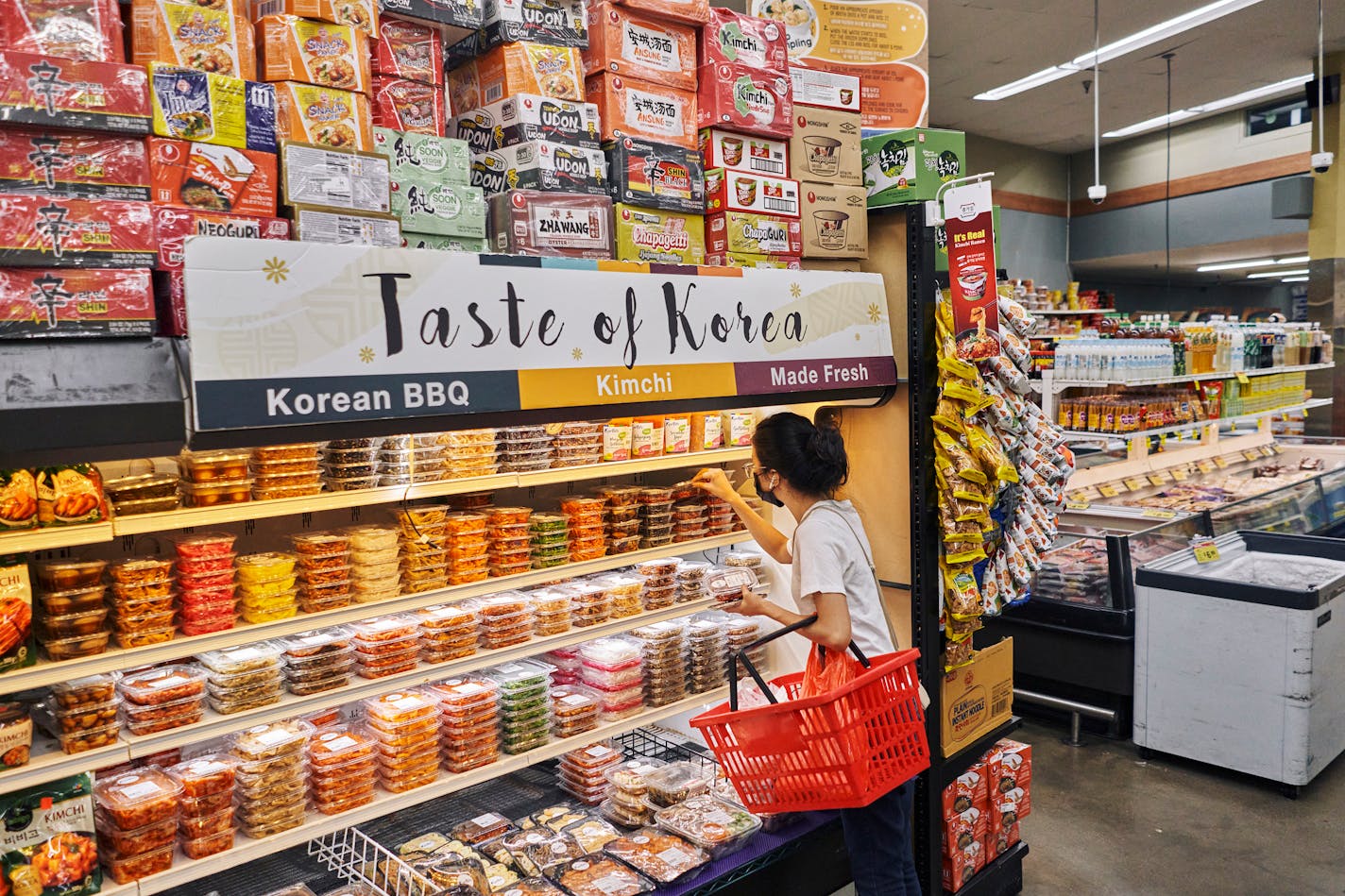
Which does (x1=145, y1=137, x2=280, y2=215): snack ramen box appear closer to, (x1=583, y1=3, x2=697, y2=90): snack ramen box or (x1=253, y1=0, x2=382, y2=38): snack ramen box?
(x1=253, y1=0, x2=382, y2=38): snack ramen box

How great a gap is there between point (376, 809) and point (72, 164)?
1.89 m

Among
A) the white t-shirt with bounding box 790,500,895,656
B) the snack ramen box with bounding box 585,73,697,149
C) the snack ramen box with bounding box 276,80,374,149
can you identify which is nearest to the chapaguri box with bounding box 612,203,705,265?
the snack ramen box with bounding box 585,73,697,149

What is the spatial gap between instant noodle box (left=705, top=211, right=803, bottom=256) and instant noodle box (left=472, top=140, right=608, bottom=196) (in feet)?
1.26

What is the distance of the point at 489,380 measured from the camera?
6.61 feet

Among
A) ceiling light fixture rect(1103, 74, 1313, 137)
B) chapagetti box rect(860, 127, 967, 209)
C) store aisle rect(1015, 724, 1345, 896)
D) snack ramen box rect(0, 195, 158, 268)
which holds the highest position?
ceiling light fixture rect(1103, 74, 1313, 137)

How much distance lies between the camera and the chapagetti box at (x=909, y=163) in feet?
9.86

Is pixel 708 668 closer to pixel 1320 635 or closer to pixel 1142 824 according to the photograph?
pixel 1142 824

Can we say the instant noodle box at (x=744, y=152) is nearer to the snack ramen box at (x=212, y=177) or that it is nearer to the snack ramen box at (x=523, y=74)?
the snack ramen box at (x=523, y=74)

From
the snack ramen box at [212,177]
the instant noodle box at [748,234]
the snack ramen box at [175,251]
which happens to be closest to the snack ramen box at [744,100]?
the instant noodle box at [748,234]

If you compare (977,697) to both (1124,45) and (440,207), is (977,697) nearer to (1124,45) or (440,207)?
(440,207)

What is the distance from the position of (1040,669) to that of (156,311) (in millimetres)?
5183

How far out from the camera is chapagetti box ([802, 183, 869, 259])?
288 centimetres

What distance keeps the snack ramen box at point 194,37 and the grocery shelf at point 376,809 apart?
75.5 inches

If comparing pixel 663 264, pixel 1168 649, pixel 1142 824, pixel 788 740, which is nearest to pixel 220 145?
pixel 663 264
